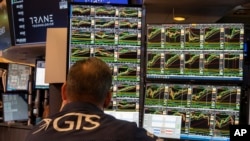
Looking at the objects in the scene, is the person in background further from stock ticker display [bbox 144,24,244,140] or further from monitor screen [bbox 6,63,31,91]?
monitor screen [bbox 6,63,31,91]

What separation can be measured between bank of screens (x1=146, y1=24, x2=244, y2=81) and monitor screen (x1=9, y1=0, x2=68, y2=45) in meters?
1.16

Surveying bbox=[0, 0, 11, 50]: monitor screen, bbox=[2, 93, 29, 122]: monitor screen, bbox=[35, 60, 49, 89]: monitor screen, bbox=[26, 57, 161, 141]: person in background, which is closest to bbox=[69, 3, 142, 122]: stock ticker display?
bbox=[26, 57, 161, 141]: person in background

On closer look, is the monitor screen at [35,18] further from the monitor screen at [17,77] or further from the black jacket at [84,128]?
the black jacket at [84,128]

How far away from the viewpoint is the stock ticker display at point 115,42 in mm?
2492

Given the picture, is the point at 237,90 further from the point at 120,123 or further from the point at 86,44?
the point at 120,123

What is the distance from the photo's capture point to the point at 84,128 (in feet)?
4.67

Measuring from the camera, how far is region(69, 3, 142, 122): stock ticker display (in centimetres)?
249

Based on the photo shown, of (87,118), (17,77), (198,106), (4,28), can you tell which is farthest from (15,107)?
(87,118)

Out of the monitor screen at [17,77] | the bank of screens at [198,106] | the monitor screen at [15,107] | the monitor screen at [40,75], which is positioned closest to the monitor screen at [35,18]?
the monitor screen at [40,75]

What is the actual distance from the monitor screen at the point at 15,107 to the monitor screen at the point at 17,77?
44 centimetres

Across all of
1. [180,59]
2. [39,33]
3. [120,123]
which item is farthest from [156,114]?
[39,33]

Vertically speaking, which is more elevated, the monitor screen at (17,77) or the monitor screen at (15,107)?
the monitor screen at (17,77)

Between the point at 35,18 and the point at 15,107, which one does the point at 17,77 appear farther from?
the point at 35,18

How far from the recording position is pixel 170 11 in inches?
232
